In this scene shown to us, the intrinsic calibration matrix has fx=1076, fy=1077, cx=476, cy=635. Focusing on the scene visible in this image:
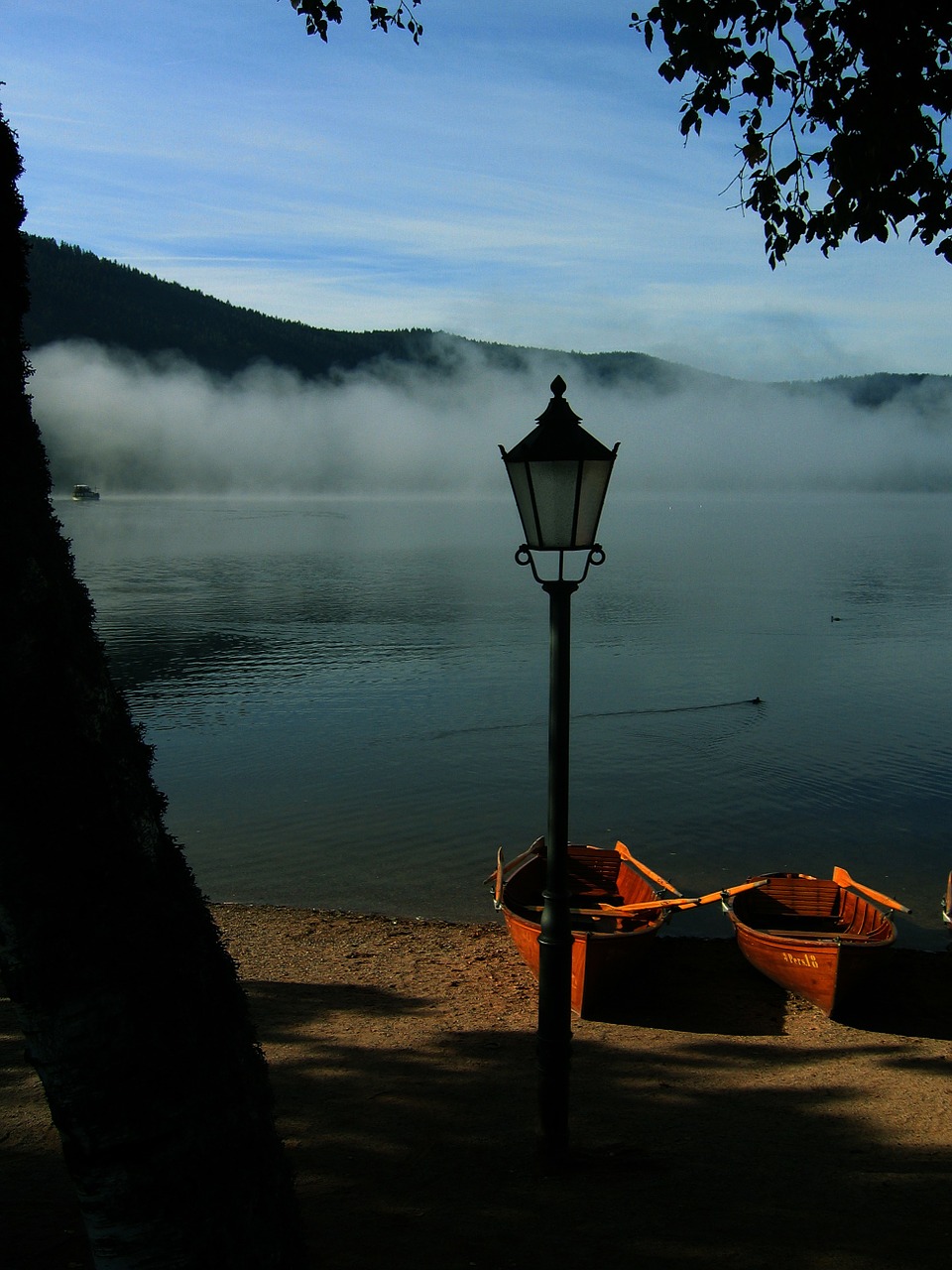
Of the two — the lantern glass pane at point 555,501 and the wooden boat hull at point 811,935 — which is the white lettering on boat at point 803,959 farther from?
the lantern glass pane at point 555,501

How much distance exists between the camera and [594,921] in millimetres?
11648

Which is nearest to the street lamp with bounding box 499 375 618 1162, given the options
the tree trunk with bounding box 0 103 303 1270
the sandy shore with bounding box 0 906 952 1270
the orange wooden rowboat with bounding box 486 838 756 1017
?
the sandy shore with bounding box 0 906 952 1270

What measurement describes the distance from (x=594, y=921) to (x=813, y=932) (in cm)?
238

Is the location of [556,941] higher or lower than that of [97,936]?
lower

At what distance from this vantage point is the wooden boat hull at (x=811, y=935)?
10375mm

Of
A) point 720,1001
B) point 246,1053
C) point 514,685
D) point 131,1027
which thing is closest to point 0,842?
point 131,1027

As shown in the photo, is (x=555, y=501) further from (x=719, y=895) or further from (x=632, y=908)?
(x=719, y=895)

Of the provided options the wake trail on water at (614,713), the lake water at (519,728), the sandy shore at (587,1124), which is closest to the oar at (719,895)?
the sandy shore at (587,1124)

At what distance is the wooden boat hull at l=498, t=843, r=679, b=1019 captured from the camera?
32.9 ft

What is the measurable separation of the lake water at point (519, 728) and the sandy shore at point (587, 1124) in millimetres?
3332

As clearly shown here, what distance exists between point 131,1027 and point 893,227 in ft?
23.0

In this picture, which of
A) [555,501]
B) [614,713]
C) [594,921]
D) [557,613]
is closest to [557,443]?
[555,501]

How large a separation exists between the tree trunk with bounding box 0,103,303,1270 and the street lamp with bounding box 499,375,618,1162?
3.10m

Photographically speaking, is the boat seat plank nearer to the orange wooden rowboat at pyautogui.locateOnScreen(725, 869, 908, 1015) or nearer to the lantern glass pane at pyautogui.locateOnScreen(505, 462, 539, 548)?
the orange wooden rowboat at pyautogui.locateOnScreen(725, 869, 908, 1015)
